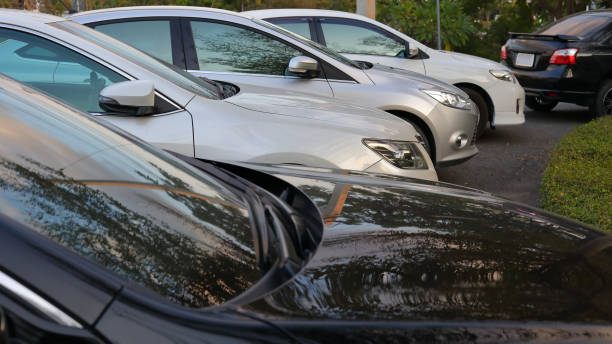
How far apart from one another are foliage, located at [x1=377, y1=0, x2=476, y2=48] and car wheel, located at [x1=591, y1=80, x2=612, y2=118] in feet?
21.7

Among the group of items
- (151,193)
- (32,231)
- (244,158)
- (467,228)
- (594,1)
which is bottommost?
(594,1)

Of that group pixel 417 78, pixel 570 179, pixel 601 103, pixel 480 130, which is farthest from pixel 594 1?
pixel 570 179

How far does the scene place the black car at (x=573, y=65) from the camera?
10266 millimetres

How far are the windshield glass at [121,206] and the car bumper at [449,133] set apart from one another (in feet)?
14.6

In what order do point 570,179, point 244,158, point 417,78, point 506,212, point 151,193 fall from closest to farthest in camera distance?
point 151,193, point 506,212, point 244,158, point 570,179, point 417,78

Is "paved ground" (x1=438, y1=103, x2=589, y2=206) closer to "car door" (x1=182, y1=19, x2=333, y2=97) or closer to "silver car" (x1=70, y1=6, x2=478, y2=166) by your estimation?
"silver car" (x1=70, y1=6, x2=478, y2=166)

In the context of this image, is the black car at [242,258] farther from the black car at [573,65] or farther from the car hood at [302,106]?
the black car at [573,65]

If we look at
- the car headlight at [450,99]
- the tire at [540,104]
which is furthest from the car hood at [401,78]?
the tire at [540,104]

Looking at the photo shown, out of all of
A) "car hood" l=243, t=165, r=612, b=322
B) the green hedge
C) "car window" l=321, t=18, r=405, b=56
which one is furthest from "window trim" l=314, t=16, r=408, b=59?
"car hood" l=243, t=165, r=612, b=322

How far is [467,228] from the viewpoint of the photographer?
2.31m

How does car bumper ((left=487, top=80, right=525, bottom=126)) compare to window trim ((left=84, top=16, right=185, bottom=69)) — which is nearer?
window trim ((left=84, top=16, right=185, bottom=69))

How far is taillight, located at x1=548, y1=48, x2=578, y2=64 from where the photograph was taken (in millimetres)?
10234

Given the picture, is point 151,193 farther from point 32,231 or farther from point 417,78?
point 417,78

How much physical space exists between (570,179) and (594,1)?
1968 centimetres
